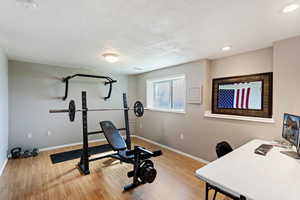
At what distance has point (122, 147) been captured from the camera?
2893 mm

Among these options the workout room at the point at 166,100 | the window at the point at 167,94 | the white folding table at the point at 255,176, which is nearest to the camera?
the white folding table at the point at 255,176

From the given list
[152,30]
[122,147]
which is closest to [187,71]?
[152,30]

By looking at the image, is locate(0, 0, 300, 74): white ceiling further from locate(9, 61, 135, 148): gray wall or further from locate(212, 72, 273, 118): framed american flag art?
locate(9, 61, 135, 148): gray wall

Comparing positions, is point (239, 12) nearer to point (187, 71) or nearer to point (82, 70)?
point (187, 71)

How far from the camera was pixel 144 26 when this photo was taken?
5.85 ft

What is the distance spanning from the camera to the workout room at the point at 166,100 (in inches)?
56.1

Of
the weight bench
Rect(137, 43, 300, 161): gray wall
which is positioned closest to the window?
Rect(137, 43, 300, 161): gray wall

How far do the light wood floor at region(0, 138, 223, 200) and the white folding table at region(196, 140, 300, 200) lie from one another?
94 cm

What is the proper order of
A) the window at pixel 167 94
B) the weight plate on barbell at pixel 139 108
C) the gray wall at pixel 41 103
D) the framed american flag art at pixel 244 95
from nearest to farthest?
1. the framed american flag art at pixel 244 95
2. the weight plate on barbell at pixel 139 108
3. the gray wall at pixel 41 103
4. the window at pixel 167 94

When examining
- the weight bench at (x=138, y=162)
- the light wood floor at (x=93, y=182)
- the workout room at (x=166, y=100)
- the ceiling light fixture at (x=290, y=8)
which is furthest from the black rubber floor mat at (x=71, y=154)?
the ceiling light fixture at (x=290, y=8)

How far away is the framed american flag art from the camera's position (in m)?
2.48

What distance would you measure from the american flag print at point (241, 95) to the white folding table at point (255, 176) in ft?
3.86

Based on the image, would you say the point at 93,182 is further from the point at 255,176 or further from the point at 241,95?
the point at 241,95

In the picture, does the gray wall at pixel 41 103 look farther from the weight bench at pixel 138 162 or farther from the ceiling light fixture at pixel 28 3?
the ceiling light fixture at pixel 28 3
